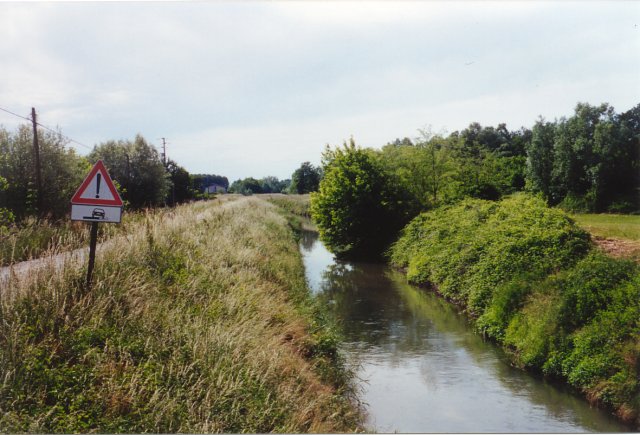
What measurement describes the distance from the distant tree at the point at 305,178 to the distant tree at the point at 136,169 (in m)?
73.9

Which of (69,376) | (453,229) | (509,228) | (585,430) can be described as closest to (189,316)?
(69,376)

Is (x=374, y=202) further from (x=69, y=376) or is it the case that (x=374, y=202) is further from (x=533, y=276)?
(x=69, y=376)

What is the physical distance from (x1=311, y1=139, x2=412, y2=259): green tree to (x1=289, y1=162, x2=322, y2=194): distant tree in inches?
2965

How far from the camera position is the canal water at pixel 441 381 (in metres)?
9.60

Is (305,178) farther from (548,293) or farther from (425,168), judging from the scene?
(548,293)

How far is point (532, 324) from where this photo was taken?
1298cm

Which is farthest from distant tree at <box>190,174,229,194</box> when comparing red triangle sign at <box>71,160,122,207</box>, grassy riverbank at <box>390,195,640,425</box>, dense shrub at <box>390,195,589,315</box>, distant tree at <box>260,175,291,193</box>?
red triangle sign at <box>71,160,122,207</box>

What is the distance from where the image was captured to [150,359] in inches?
239

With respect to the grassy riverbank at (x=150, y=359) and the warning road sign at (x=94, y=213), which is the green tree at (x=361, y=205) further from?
the warning road sign at (x=94, y=213)

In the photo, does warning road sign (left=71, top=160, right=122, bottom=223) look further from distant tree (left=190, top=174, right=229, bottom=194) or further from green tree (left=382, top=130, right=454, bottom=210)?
distant tree (left=190, top=174, right=229, bottom=194)

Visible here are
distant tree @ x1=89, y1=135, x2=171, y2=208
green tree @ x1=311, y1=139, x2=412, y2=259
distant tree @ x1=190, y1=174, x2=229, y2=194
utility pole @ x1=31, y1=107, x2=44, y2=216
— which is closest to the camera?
utility pole @ x1=31, y1=107, x2=44, y2=216

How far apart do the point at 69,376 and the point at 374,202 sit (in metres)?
28.7

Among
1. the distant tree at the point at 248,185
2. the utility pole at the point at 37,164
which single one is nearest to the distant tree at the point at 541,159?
the utility pole at the point at 37,164

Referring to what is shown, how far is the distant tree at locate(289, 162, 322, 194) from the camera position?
364ft
